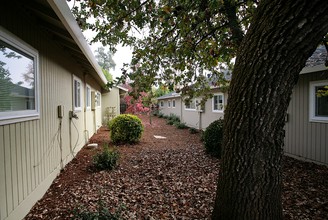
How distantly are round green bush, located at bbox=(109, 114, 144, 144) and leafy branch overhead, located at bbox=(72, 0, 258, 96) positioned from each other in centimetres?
335

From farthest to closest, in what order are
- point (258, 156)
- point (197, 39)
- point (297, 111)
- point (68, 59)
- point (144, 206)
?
point (297, 111)
point (68, 59)
point (197, 39)
point (144, 206)
point (258, 156)

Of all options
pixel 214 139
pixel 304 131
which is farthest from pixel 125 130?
pixel 304 131

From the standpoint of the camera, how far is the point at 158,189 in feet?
12.7

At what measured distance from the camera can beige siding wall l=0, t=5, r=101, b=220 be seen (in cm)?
256

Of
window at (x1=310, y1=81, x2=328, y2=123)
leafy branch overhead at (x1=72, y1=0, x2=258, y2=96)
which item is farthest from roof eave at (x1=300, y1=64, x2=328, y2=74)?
leafy branch overhead at (x1=72, y1=0, x2=258, y2=96)

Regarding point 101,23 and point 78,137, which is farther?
point 78,137

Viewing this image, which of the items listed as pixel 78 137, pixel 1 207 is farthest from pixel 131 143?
pixel 1 207

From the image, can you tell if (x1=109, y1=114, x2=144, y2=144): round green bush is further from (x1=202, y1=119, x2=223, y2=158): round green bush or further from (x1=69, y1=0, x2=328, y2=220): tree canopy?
(x1=69, y1=0, x2=328, y2=220): tree canopy

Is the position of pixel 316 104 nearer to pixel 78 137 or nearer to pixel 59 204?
pixel 59 204

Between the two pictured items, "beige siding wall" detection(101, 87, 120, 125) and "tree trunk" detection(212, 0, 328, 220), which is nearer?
"tree trunk" detection(212, 0, 328, 220)

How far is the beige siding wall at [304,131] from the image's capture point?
554cm

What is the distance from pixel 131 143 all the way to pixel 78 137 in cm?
210

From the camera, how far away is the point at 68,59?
19.1 ft

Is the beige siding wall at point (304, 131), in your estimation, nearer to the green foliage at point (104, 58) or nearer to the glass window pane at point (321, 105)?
the glass window pane at point (321, 105)
